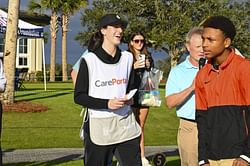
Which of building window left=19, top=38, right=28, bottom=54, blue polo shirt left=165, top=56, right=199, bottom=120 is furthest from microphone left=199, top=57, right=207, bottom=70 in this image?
building window left=19, top=38, right=28, bottom=54

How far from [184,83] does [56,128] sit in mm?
10227

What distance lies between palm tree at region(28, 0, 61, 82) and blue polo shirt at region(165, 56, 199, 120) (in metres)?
46.8

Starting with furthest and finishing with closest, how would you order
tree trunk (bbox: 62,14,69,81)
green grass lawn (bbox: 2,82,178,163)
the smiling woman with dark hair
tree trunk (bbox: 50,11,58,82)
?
1. tree trunk (bbox: 62,14,69,81)
2. tree trunk (bbox: 50,11,58,82)
3. green grass lawn (bbox: 2,82,178,163)
4. the smiling woman with dark hair

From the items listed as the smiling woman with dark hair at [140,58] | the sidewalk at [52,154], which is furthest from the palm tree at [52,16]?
the smiling woman with dark hair at [140,58]

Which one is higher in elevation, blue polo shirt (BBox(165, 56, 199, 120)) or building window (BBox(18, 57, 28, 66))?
blue polo shirt (BBox(165, 56, 199, 120))

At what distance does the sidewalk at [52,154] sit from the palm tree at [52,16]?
41.0m

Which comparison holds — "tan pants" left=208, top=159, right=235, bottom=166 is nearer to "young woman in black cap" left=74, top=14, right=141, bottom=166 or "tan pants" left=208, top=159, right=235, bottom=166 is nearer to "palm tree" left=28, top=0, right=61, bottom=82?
"young woman in black cap" left=74, top=14, right=141, bottom=166

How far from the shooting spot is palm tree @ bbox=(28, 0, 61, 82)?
52.6 meters

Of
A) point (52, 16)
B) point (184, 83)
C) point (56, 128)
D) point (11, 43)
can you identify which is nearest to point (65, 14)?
point (52, 16)

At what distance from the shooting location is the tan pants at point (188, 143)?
5953mm

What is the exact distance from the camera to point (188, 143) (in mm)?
5977

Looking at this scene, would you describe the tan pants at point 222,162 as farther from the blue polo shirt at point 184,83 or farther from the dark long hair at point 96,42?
the dark long hair at point 96,42

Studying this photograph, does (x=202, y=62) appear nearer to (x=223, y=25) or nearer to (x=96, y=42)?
(x=223, y=25)

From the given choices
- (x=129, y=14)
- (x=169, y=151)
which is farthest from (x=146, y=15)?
(x=169, y=151)
